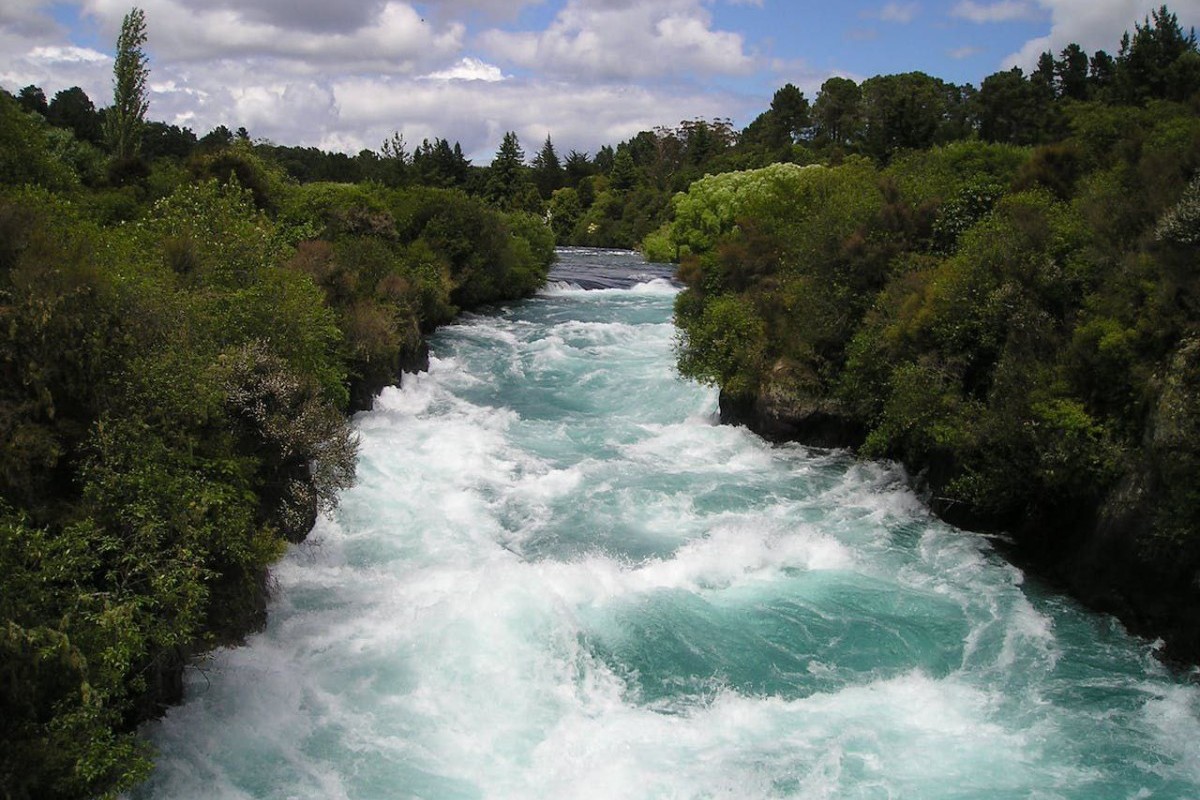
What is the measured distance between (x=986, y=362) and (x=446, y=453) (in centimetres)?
1226

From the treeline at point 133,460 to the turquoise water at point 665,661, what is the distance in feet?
4.23

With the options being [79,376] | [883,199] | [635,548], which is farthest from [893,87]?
[79,376]

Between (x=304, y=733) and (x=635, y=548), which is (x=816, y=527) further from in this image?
(x=304, y=733)

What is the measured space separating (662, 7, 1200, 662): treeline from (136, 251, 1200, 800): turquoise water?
126 cm

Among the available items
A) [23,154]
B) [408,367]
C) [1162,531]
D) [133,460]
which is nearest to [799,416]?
[1162,531]

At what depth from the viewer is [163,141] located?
289ft

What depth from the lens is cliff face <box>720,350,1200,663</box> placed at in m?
12.5

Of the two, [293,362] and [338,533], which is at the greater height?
[293,362]

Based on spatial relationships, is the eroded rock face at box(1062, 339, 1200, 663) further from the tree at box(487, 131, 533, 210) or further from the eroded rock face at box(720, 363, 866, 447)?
the tree at box(487, 131, 533, 210)

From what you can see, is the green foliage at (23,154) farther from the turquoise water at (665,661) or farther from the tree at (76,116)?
the tree at (76,116)

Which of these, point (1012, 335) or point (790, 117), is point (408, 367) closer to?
point (1012, 335)

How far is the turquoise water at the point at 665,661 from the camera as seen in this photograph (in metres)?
10.4

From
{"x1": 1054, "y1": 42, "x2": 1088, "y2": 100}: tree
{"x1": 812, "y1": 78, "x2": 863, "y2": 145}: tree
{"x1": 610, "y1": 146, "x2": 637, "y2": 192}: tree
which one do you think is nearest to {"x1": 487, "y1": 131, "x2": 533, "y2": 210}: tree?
{"x1": 610, "y1": 146, "x2": 637, "y2": 192}: tree

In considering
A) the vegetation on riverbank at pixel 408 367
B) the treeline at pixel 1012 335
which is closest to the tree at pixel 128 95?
the vegetation on riverbank at pixel 408 367
